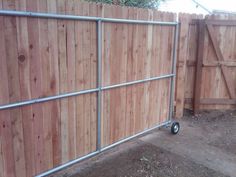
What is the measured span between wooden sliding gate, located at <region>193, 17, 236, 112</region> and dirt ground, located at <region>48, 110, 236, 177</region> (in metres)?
0.87

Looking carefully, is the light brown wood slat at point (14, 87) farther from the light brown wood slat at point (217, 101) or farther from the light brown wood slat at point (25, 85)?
the light brown wood slat at point (217, 101)

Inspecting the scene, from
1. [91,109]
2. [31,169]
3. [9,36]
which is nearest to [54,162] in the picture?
[31,169]

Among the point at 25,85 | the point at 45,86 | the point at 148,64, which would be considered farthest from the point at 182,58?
the point at 25,85

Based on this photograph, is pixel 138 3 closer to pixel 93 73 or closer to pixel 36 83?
pixel 93 73

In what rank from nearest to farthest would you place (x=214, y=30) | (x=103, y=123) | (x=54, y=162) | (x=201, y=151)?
(x=54, y=162), (x=103, y=123), (x=201, y=151), (x=214, y=30)

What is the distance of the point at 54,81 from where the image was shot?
257 centimetres

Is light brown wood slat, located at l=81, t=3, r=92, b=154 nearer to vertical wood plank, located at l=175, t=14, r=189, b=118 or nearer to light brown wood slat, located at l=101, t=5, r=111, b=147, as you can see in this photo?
light brown wood slat, located at l=101, t=5, r=111, b=147

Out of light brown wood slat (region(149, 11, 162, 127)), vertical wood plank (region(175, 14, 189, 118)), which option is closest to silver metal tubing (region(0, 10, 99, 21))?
light brown wood slat (region(149, 11, 162, 127))

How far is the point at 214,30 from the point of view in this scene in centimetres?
498

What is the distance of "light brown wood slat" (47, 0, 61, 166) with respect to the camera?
95.5 inches

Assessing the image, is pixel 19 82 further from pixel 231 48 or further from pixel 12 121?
pixel 231 48

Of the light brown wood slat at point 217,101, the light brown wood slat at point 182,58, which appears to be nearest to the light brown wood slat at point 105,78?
the light brown wood slat at point 182,58

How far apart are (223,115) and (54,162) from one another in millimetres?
3902

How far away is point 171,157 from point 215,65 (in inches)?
104
